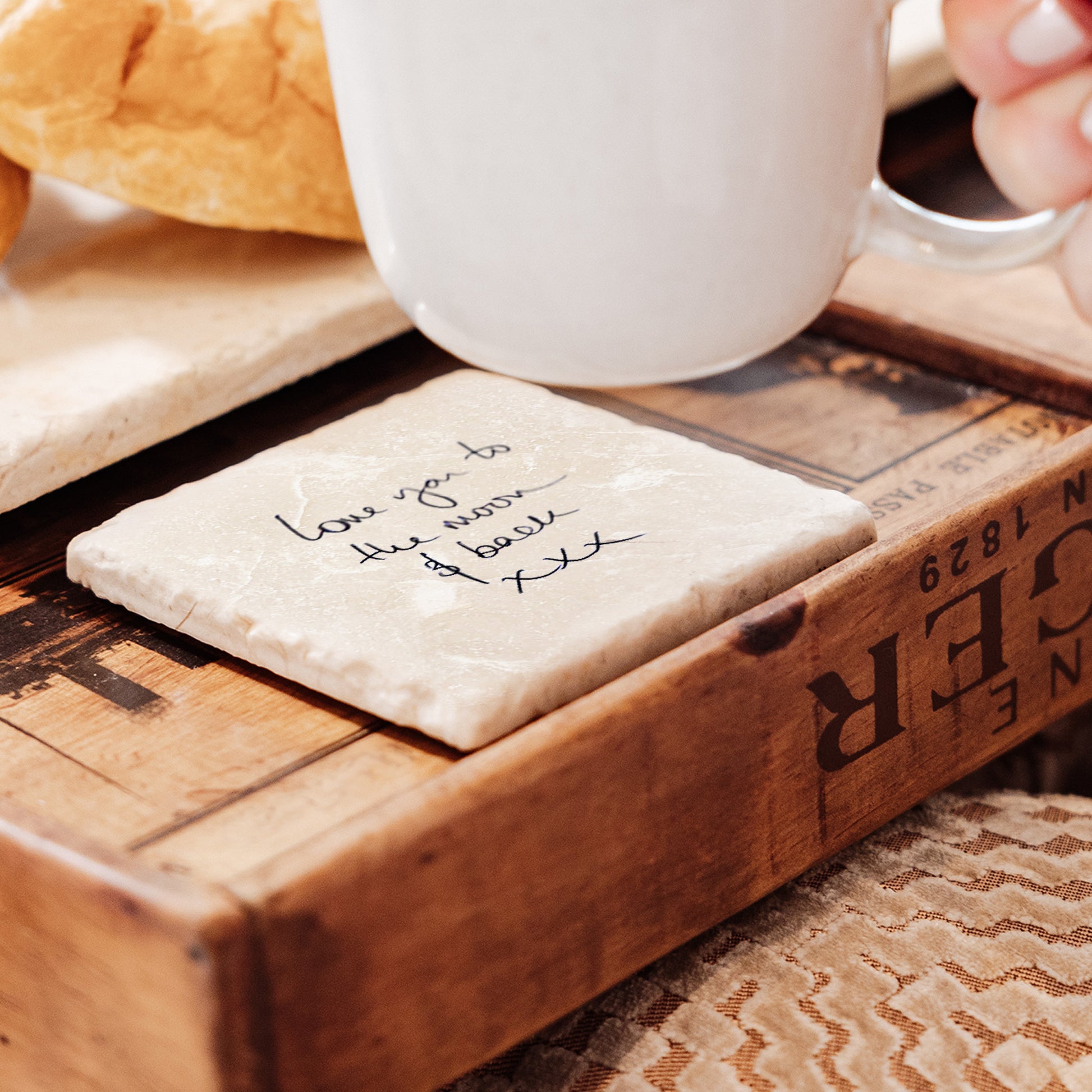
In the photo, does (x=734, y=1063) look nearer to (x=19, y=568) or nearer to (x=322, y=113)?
(x=19, y=568)

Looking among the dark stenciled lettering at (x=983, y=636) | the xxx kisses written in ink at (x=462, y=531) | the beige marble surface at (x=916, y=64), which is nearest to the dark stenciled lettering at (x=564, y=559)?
the xxx kisses written in ink at (x=462, y=531)

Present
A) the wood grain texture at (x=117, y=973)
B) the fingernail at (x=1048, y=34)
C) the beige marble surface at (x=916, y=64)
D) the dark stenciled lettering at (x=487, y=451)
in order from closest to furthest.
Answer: the wood grain texture at (x=117, y=973), the fingernail at (x=1048, y=34), the dark stenciled lettering at (x=487, y=451), the beige marble surface at (x=916, y=64)

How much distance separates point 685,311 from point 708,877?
186 millimetres

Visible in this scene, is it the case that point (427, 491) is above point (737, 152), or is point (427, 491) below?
below

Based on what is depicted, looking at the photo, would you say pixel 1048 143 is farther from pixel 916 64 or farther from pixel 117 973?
pixel 916 64

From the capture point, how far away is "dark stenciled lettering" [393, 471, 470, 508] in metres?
0.53

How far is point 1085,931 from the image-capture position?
0.51 meters

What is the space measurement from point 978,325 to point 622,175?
1.12 ft

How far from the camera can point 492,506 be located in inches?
20.7

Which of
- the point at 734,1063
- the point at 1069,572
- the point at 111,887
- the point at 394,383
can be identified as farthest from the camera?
the point at 394,383

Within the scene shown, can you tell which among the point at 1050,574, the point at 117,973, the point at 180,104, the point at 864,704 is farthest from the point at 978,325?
the point at 117,973

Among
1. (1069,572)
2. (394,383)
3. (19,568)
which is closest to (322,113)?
(394,383)

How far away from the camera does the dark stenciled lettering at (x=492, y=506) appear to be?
52 cm

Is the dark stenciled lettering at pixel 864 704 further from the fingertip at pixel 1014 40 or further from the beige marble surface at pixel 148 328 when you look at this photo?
the beige marble surface at pixel 148 328
